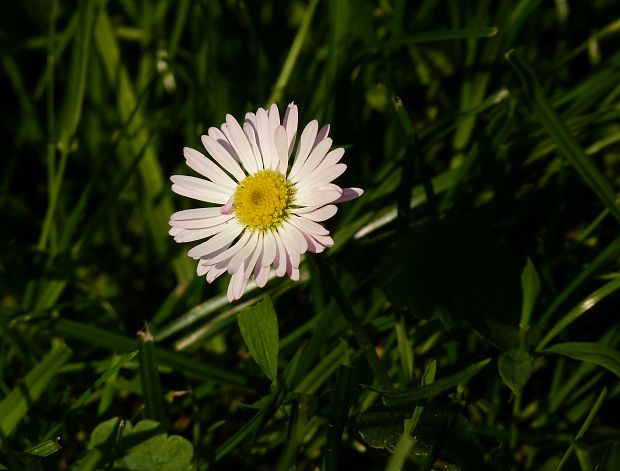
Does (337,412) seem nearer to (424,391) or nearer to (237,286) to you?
(424,391)

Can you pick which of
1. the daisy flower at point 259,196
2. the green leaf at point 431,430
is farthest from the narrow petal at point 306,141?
the green leaf at point 431,430

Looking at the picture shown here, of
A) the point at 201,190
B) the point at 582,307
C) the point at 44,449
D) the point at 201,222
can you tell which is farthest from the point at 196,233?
the point at 582,307

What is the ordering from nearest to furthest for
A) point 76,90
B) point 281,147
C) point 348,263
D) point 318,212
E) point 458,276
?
point 318,212 < point 281,147 < point 458,276 < point 348,263 < point 76,90

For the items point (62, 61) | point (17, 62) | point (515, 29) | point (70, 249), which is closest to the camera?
point (515, 29)

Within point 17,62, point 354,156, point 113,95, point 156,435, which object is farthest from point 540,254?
point 17,62

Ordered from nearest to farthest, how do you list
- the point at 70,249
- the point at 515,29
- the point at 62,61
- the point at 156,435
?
the point at 156,435 → the point at 515,29 → the point at 70,249 → the point at 62,61

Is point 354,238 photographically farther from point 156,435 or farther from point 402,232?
point 156,435

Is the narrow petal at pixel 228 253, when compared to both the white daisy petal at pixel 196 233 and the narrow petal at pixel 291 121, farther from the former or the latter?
the narrow petal at pixel 291 121

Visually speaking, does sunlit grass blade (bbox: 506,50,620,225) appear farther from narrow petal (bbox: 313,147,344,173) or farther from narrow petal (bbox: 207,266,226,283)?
narrow petal (bbox: 207,266,226,283)
